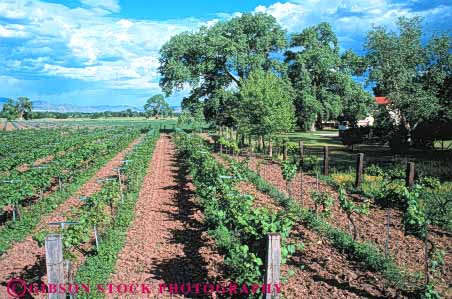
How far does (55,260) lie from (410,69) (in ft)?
86.5

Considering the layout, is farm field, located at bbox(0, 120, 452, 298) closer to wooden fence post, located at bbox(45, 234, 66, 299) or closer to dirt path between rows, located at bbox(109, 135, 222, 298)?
dirt path between rows, located at bbox(109, 135, 222, 298)

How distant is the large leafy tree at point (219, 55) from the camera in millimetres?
35562

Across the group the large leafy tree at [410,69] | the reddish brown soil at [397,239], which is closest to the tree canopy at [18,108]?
the large leafy tree at [410,69]

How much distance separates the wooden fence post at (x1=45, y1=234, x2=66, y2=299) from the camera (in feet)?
16.4

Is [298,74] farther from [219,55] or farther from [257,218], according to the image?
[257,218]

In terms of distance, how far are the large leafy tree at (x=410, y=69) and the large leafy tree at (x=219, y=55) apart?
35.6ft

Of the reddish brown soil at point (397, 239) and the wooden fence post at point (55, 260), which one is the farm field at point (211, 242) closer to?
the reddish brown soil at point (397, 239)

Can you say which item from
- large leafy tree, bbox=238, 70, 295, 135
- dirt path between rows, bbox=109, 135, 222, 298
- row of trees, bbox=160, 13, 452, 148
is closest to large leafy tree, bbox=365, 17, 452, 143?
row of trees, bbox=160, 13, 452, 148

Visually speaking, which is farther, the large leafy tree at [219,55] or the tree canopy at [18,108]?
the tree canopy at [18,108]

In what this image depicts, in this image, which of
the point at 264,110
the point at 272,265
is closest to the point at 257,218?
the point at 272,265

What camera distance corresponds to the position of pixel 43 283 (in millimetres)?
6664

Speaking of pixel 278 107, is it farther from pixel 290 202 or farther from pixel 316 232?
pixel 316 232

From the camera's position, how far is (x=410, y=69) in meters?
26.1

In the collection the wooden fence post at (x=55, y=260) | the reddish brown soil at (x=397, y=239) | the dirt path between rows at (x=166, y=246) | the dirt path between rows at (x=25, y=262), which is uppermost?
the wooden fence post at (x=55, y=260)
